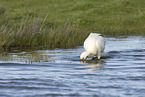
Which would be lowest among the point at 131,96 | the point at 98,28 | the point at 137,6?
the point at 131,96

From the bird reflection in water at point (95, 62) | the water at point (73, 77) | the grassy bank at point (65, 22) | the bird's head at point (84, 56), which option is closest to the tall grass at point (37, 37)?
the grassy bank at point (65, 22)

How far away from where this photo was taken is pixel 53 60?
1389cm

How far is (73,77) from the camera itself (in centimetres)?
1030

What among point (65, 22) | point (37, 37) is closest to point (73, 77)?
point (37, 37)

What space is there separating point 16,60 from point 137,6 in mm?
30655

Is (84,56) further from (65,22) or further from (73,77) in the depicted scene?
(65,22)

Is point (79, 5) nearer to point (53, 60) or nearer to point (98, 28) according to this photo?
point (98, 28)

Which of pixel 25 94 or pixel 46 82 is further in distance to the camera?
pixel 46 82

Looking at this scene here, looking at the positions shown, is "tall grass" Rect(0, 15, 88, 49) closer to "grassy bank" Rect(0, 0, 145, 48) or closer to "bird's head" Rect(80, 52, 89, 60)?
"grassy bank" Rect(0, 0, 145, 48)

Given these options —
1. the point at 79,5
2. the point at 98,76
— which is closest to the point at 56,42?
the point at 98,76

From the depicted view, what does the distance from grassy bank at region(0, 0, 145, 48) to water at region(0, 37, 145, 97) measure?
4.65 m

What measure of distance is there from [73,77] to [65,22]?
20968mm

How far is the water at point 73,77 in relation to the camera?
848 centimetres

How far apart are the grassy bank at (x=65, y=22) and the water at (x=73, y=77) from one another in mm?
4650
